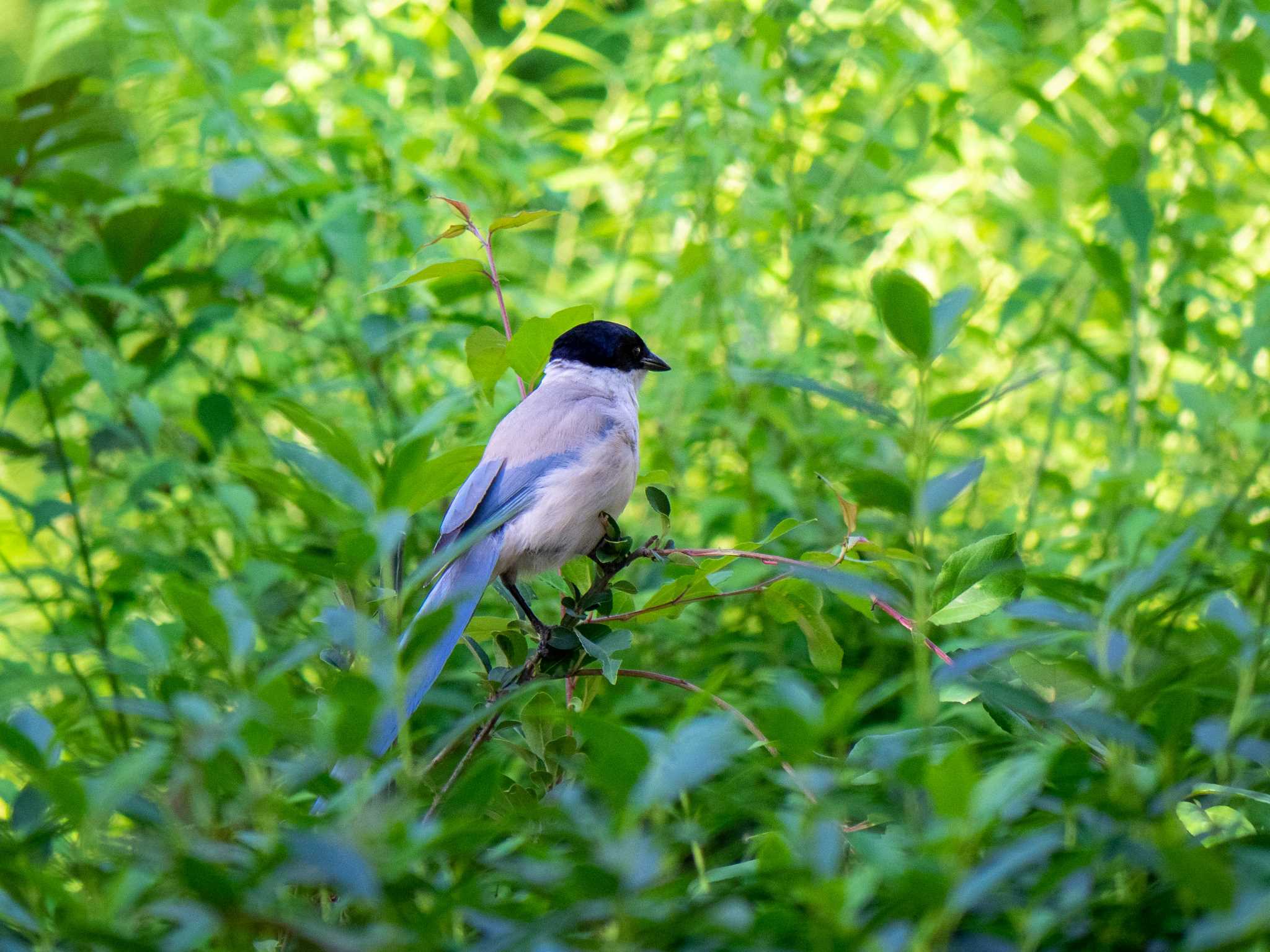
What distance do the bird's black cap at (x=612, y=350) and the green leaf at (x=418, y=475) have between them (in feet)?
3.88

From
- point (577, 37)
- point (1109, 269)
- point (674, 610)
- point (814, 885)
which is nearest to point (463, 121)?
point (1109, 269)

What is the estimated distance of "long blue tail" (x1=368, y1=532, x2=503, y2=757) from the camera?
2.82 feet

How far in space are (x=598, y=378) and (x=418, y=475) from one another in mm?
1233

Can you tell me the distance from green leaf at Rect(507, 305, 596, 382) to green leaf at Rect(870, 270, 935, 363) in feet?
1.33

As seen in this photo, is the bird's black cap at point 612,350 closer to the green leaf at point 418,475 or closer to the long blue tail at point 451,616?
the long blue tail at point 451,616

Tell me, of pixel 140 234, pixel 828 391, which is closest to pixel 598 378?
pixel 140 234

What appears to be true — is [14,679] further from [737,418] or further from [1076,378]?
[1076,378]

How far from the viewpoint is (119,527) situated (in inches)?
86.2

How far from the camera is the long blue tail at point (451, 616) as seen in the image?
0.86 metres

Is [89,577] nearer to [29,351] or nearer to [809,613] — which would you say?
[29,351]

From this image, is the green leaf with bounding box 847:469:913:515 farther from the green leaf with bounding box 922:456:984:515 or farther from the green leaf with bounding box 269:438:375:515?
the green leaf with bounding box 269:438:375:515

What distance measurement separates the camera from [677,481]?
191 cm

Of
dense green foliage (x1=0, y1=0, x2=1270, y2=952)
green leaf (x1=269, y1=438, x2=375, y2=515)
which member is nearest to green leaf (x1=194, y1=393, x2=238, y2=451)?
dense green foliage (x1=0, y1=0, x2=1270, y2=952)

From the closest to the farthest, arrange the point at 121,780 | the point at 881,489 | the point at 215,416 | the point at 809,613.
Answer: the point at 121,780 → the point at 881,489 → the point at 809,613 → the point at 215,416
